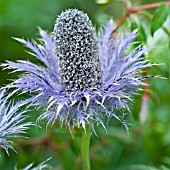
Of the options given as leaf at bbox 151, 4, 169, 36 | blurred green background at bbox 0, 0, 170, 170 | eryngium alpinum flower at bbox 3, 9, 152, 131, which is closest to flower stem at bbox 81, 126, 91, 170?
eryngium alpinum flower at bbox 3, 9, 152, 131

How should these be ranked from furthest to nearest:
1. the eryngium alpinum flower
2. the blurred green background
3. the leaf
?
the blurred green background → the leaf → the eryngium alpinum flower

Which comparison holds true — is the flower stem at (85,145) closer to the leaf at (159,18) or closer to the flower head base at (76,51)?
the flower head base at (76,51)

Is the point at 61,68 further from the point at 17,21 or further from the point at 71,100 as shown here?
the point at 17,21

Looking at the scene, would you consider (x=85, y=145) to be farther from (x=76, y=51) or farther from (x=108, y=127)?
(x=108, y=127)

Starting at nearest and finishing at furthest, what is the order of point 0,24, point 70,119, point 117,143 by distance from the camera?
point 70,119
point 117,143
point 0,24

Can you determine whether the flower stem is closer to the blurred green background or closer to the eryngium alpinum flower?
the eryngium alpinum flower

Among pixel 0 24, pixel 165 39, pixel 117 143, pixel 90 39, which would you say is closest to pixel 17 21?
pixel 0 24

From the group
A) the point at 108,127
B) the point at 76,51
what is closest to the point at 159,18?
the point at 76,51
